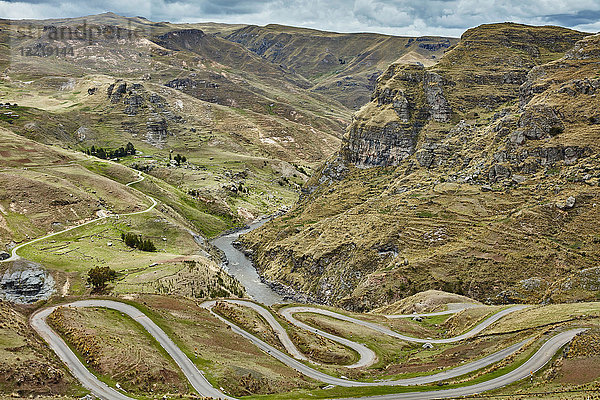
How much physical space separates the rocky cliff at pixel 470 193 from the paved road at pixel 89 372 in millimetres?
67103

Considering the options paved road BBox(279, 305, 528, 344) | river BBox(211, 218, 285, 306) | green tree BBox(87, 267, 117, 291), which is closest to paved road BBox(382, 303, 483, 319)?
paved road BBox(279, 305, 528, 344)

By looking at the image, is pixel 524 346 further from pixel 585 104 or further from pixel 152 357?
pixel 585 104

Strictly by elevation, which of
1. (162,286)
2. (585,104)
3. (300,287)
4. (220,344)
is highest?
(585,104)

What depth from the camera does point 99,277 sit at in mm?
112438

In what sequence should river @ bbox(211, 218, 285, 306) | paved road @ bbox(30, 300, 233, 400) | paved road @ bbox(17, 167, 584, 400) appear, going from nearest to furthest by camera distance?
paved road @ bbox(30, 300, 233, 400)
paved road @ bbox(17, 167, 584, 400)
river @ bbox(211, 218, 285, 306)

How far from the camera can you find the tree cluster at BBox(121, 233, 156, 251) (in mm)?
148500

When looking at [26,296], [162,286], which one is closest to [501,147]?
[162,286]

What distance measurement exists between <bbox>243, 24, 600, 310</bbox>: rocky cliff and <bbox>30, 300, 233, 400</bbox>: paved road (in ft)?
220

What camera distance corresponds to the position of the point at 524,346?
61.8 m

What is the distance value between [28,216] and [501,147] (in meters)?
158

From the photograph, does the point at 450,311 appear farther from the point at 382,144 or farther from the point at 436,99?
the point at 436,99

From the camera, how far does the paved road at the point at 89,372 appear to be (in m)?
50.5

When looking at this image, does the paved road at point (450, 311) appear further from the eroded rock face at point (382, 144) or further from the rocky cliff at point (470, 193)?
the eroded rock face at point (382, 144)

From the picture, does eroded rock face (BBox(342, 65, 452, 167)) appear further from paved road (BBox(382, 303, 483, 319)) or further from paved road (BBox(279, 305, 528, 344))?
paved road (BBox(279, 305, 528, 344))
